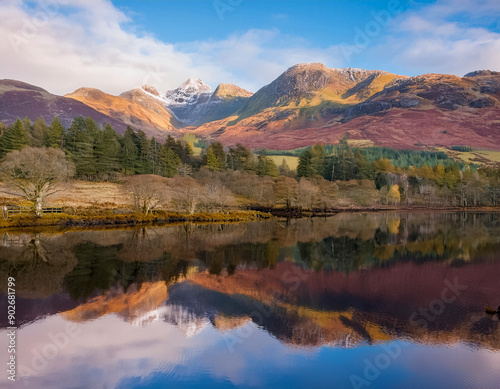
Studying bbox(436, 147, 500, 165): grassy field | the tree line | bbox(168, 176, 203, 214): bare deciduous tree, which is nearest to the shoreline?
bbox(168, 176, 203, 214): bare deciduous tree

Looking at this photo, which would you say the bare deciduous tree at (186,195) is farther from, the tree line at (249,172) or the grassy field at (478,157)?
the grassy field at (478,157)

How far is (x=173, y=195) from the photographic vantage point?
61.1 meters

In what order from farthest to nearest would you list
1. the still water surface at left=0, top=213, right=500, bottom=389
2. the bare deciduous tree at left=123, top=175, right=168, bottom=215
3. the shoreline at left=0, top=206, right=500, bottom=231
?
the bare deciduous tree at left=123, top=175, right=168, bottom=215
the shoreline at left=0, top=206, right=500, bottom=231
the still water surface at left=0, top=213, right=500, bottom=389

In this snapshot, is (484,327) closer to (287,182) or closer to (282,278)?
(282,278)

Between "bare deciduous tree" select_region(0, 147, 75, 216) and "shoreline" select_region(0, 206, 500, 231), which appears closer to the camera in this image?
"shoreline" select_region(0, 206, 500, 231)

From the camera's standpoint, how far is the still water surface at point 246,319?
1033 centimetres

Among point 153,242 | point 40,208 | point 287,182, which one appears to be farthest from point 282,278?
point 287,182

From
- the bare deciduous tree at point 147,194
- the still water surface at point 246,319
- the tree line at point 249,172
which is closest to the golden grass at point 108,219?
the bare deciduous tree at point 147,194

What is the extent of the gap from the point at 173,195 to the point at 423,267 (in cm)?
4492

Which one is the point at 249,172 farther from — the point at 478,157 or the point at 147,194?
the point at 478,157

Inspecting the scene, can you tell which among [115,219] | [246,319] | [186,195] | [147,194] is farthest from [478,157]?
[246,319]

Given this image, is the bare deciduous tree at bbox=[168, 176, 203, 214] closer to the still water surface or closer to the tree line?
the tree line

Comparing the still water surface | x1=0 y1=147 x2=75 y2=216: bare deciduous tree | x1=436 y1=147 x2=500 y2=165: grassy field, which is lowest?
the still water surface

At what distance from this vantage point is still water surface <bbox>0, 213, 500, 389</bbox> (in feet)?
33.9
